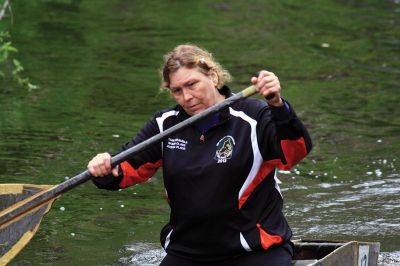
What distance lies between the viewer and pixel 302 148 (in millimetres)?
4750

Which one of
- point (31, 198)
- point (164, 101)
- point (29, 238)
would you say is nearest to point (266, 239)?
point (31, 198)

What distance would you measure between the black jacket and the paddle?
0.12m

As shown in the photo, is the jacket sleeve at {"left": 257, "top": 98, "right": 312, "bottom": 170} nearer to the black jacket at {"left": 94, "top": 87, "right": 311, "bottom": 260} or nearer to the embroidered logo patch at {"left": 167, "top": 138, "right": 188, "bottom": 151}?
the black jacket at {"left": 94, "top": 87, "right": 311, "bottom": 260}

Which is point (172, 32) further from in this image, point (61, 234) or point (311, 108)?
point (61, 234)

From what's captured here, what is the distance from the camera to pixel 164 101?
12578 mm

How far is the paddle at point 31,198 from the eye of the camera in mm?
4816

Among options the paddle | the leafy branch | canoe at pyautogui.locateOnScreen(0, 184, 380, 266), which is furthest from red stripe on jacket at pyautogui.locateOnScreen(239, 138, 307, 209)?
the leafy branch

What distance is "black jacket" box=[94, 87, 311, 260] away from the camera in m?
4.80

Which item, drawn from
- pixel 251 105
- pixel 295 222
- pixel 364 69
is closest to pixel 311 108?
pixel 364 69

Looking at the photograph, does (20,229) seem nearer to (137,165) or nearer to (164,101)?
(137,165)

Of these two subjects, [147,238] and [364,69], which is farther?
[364,69]

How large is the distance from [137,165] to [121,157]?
218 millimetres

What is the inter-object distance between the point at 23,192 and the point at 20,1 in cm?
A: 1299

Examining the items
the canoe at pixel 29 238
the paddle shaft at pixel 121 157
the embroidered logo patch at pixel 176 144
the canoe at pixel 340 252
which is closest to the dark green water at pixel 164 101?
the canoe at pixel 29 238
